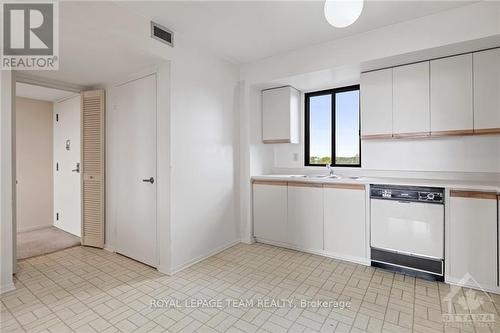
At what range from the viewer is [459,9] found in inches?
89.8

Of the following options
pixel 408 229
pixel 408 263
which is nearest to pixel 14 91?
pixel 408 229

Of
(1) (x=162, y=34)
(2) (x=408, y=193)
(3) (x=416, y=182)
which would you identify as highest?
(1) (x=162, y=34)

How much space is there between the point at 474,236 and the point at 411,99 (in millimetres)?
1512

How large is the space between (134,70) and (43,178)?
10.00ft

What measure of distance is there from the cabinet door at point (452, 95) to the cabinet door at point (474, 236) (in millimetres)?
732

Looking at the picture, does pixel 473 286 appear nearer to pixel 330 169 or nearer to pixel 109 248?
pixel 330 169

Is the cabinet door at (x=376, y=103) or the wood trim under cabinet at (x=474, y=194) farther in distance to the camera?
the cabinet door at (x=376, y=103)

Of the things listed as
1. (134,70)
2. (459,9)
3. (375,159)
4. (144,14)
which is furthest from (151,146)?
(459,9)

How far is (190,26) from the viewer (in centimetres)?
258

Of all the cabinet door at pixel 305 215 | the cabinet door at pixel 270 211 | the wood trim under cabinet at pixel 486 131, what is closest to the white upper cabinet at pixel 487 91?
the wood trim under cabinet at pixel 486 131

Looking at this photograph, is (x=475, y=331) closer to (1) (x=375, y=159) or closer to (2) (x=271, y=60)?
(1) (x=375, y=159)

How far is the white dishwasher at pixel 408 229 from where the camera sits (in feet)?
8.03

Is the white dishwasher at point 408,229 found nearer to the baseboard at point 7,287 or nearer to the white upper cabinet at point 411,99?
the white upper cabinet at point 411,99

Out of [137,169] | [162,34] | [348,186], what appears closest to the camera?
[162,34]
